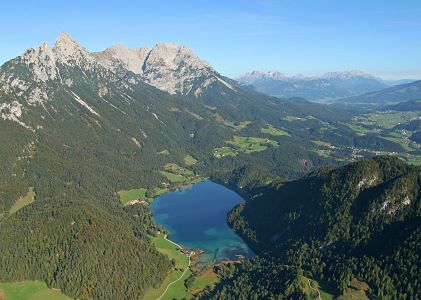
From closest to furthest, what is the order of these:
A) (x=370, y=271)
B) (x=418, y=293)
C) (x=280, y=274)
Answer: (x=418, y=293), (x=370, y=271), (x=280, y=274)

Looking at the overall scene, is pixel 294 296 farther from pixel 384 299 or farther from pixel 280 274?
pixel 384 299

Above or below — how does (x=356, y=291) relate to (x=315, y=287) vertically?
above

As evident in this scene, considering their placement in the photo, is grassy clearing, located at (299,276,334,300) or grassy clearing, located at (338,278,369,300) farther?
grassy clearing, located at (299,276,334,300)

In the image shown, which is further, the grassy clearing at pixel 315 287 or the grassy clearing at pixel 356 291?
the grassy clearing at pixel 315 287

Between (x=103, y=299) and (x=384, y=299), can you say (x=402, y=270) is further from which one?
(x=103, y=299)

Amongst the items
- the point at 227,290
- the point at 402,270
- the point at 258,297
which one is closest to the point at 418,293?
the point at 402,270

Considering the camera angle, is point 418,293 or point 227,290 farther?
point 227,290

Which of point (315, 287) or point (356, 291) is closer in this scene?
point (356, 291)

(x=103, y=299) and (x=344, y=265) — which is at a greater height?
(x=344, y=265)

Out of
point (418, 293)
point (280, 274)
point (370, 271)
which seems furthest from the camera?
point (280, 274)

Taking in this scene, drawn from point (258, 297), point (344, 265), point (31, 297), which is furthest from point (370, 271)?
point (31, 297)
